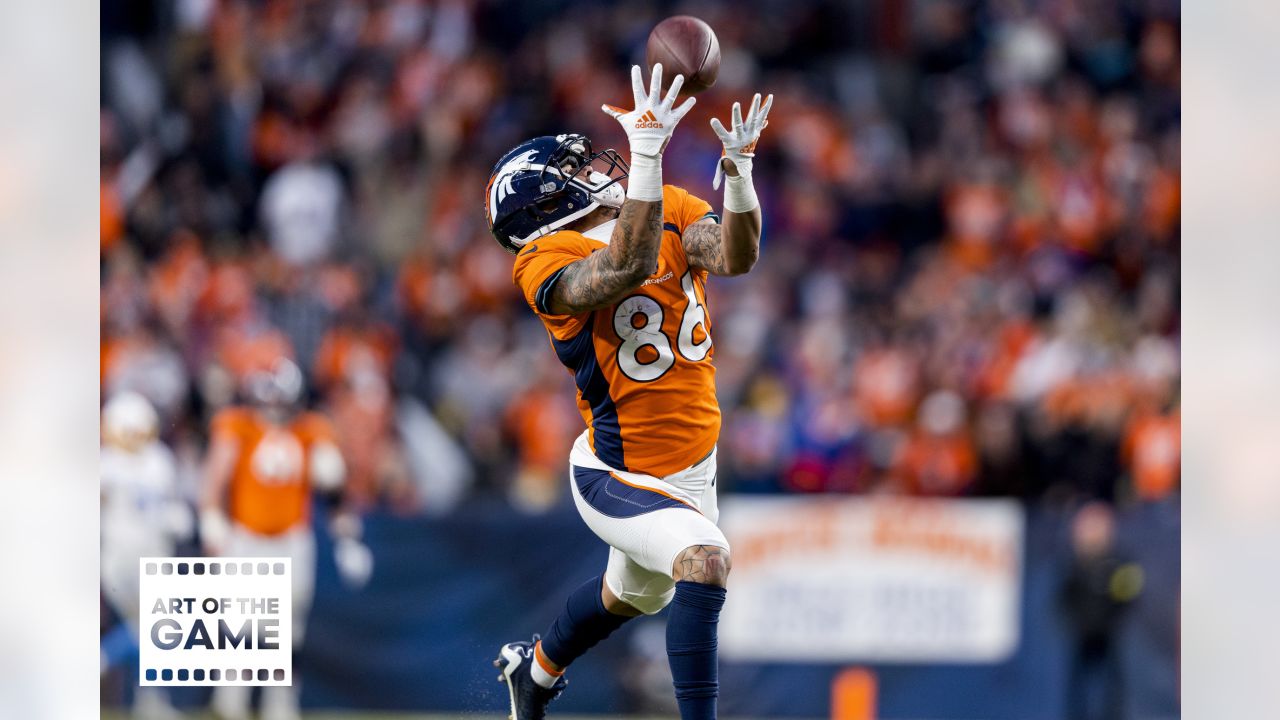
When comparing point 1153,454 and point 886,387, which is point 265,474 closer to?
point 886,387

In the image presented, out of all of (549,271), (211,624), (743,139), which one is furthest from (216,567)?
(743,139)

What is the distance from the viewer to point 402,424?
8.98 m

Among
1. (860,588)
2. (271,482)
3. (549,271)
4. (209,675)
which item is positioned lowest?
(209,675)

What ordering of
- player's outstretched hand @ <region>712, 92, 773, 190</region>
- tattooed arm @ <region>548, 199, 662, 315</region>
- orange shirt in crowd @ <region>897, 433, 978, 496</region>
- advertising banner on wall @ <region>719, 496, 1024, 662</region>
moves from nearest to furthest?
1. tattooed arm @ <region>548, 199, 662, 315</region>
2. player's outstretched hand @ <region>712, 92, 773, 190</region>
3. advertising banner on wall @ <region>719, 496, 1024, 662</region>
4. orange shirt in crowd @ <region>897, 433, 978, 496</region>

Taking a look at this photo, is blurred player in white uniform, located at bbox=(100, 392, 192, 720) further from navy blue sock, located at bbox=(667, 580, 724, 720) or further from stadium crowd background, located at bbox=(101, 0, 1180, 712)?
navy blue sock, located at bbox=(667, 580, 724, 720)

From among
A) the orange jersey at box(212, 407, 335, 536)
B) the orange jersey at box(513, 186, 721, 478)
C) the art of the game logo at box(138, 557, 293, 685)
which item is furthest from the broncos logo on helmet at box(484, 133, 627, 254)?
the orange jersey at box(212, 407, 335, 536)

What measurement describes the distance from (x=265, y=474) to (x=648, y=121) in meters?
4.85

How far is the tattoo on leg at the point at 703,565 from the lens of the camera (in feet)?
12.9

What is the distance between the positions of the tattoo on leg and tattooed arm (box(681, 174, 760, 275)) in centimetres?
77

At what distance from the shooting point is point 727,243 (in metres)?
4.11

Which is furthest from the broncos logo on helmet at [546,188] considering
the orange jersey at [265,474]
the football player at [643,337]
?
the orange jersey at [265,474]

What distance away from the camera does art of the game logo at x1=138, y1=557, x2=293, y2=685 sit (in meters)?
6.11
